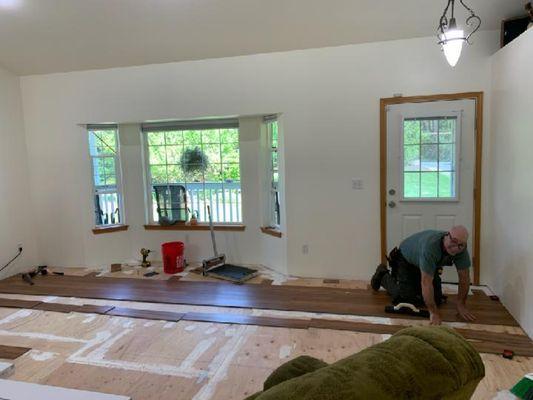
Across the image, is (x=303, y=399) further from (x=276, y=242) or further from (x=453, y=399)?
(x=276, y=242)

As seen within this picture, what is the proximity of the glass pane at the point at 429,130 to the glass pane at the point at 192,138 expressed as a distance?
108 inches

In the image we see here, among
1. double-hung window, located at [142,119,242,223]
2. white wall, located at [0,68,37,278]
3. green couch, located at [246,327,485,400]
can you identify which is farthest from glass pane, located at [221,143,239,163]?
→ green couch, located at [246,327,485,400]

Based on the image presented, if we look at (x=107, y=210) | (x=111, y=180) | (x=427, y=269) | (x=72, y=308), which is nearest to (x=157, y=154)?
(x=111, y=180)

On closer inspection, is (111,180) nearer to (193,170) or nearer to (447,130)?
(193,170)

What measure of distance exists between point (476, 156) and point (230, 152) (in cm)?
285

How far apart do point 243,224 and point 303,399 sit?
14.0 feet

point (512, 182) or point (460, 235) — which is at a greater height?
point (512, 182)

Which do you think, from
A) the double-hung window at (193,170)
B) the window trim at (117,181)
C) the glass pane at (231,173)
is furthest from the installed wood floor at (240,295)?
the glass pane at (231,173)

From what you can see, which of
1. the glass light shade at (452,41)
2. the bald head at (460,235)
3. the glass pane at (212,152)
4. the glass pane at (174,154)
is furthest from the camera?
the glass pane at (174,154)

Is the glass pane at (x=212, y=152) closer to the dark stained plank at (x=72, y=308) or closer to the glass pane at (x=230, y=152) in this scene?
the glass pane at (x=230, y=152)

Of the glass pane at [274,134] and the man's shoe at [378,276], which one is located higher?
the glass pane at [274,134]

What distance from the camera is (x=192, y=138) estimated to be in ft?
17.0

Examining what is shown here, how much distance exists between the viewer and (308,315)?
3.48 meters

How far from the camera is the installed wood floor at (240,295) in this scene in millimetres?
3496
